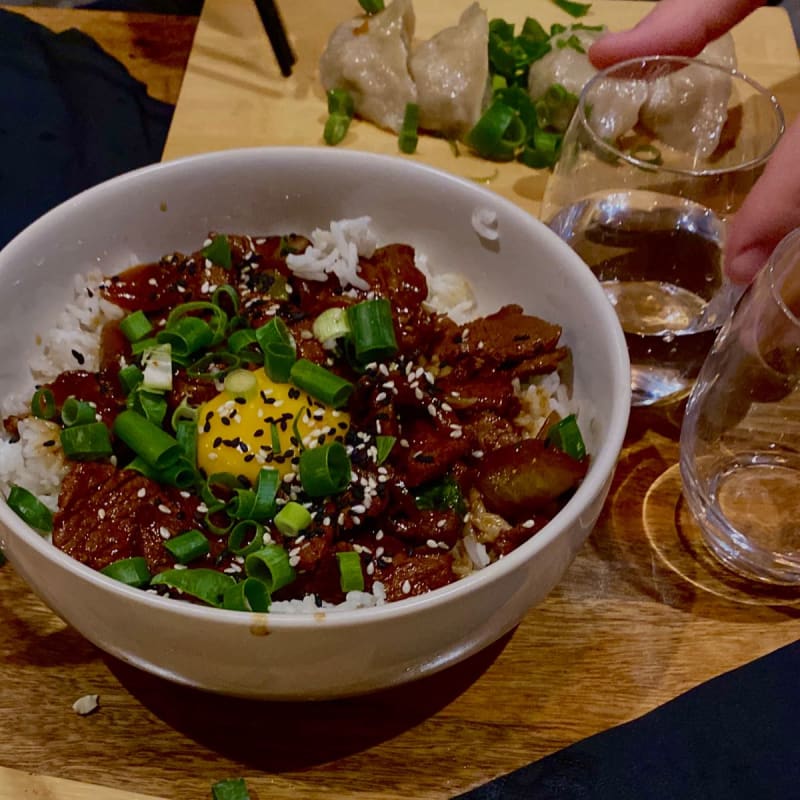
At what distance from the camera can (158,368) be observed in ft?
6.00

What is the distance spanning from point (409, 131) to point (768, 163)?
4.22 feet

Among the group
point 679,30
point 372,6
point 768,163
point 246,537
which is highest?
point 679,30

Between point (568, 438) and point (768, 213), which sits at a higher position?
point (768, 213)

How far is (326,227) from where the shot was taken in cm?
218

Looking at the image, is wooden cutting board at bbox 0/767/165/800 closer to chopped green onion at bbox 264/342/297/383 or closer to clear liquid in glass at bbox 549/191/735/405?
chopped green onion at bbox 264/342/297/383

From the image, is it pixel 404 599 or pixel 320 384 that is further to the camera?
pixel 320 384

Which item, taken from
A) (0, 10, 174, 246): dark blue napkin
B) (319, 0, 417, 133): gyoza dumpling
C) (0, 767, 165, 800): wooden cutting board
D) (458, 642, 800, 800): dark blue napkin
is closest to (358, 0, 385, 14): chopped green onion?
(319, 0, 417, 133): gyoza dumpling

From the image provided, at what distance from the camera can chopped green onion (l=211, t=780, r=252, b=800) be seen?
143 cm

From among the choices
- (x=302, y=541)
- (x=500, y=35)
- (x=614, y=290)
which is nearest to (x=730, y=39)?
(x=500, y=35)

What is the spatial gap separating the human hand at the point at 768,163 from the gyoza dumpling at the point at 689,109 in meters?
0.10

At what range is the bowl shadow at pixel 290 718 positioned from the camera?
4.95ft

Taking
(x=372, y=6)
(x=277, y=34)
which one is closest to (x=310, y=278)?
(x=277, y=34)

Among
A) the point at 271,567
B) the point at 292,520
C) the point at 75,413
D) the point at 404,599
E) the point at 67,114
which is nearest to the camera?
the point at 404,599

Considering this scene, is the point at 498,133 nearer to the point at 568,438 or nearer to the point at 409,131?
the point at 409,131
